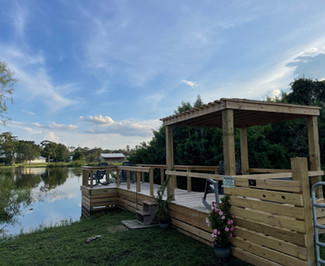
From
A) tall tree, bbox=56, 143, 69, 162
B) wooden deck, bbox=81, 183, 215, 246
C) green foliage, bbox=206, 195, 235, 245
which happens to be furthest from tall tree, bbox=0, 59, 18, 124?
tall tree, bbox=56, 143, 69, 162

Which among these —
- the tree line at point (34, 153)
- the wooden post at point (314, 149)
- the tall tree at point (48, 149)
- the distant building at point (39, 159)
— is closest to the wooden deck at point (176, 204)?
the wooden post at point (314, 149)

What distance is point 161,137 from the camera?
1184 cm

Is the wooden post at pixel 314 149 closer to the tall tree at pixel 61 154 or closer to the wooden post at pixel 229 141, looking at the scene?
the wooden post at pixel 229 141

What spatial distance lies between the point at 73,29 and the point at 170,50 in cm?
644

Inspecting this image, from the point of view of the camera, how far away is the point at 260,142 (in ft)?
30.5

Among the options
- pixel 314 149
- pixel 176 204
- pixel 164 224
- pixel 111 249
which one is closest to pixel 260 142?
pixel 314 149

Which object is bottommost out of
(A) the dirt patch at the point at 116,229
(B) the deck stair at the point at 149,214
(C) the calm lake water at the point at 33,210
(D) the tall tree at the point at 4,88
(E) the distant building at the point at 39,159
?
(C) the calm lake water at the point at 33,210

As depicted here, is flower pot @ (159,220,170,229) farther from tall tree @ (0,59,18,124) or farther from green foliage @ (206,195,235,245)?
tall tree @ (0,59,18,124)

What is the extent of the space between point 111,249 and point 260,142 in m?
6.93

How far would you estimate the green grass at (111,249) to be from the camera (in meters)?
3.75

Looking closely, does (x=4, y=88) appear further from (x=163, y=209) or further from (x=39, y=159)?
(x=39, y=159)

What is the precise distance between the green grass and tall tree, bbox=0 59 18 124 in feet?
38.4

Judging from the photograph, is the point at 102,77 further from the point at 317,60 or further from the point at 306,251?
the point at 306,251

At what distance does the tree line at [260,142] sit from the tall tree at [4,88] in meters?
9.22
